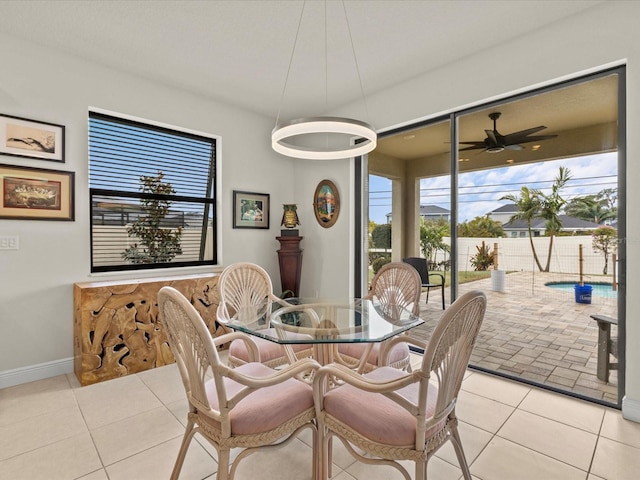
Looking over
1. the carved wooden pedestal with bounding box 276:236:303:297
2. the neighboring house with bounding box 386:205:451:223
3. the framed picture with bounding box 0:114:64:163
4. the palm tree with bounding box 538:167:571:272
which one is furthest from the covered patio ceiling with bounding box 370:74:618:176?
the framed picture with bounding box 0:114:64:163

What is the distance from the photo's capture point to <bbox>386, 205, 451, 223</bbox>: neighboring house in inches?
128

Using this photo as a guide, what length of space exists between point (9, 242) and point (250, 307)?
204cm

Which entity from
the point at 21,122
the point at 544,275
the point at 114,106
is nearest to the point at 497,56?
the point at 544,275

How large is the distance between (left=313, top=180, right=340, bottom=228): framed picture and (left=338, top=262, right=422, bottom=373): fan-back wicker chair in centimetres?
156

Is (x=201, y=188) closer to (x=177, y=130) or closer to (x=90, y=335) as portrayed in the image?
(x=177, y=130)

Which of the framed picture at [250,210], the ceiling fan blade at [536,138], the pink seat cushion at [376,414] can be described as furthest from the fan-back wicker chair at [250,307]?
the ceiling fan blade at [536,138]

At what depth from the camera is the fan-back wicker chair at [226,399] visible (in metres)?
1.34

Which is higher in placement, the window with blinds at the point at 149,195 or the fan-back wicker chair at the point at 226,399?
the window with blinds at the point at 149,195

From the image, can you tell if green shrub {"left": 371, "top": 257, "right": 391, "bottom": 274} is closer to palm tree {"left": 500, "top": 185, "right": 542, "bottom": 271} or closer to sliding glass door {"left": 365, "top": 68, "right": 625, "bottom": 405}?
sliding glass door {"left": 365, "top": 68, "right": 625, "bottom": 405}

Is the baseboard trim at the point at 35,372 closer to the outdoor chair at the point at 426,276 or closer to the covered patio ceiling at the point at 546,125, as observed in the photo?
the outdoor chair at the point at 426,276

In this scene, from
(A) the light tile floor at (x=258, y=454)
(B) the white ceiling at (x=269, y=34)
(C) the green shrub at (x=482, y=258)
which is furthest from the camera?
(C) the green shrub at (x=482, y=258)

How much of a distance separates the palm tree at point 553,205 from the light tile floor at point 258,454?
3.65ft

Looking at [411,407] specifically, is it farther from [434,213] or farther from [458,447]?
[434,213]

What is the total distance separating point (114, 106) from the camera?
10.4ft
